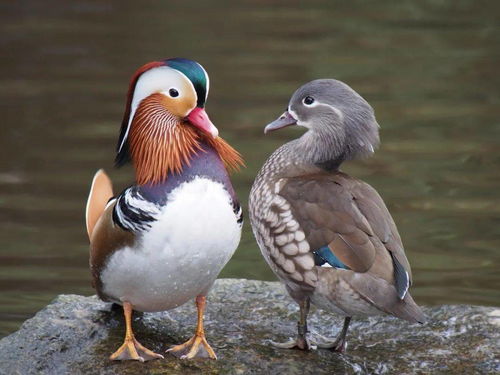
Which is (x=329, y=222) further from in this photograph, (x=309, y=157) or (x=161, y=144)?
(x=161, y=144)

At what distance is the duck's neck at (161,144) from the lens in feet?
14.2

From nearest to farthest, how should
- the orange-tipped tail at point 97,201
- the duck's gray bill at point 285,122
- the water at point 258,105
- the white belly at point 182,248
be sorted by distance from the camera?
the white belly at point 182,248 → the orange-tipped tail at point 97,201 → the duck's gray bill at point 285,122 → the water at point 258,105

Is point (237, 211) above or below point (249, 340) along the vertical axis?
above

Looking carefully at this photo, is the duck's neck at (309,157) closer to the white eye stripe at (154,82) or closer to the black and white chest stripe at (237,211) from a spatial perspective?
the black and white chest stripe at (237,211)

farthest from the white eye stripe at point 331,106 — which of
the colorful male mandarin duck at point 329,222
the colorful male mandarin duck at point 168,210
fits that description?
the colorful male mandarin duck at point 168,210

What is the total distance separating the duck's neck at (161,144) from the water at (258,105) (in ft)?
7.89

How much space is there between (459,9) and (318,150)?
29.5 ft

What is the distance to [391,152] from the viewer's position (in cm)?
923

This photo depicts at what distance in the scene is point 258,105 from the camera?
33.9 ft

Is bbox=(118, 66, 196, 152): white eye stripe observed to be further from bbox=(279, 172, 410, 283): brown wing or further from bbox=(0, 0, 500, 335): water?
bbox=(0, 0, 500, 335): water

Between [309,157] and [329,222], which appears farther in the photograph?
[309,157]

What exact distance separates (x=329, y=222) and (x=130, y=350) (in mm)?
917

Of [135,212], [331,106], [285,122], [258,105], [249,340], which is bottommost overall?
[258,105]

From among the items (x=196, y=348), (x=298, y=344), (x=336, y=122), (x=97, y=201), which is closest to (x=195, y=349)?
(x=196, y=348)
